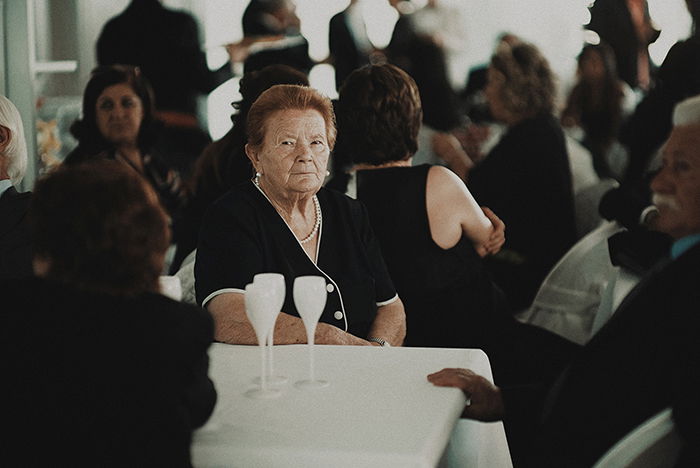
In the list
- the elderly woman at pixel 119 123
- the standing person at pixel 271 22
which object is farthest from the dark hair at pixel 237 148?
the standing person at pixel 271 22

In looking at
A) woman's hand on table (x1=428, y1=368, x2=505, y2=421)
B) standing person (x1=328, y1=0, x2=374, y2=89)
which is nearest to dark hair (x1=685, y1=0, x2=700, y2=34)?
standing person (x1=328, y1=0, x2=374, y2=89)

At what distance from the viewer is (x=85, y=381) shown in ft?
4.50

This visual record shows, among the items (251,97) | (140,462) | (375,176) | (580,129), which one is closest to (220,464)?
(140,462)

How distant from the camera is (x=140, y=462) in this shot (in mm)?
1378

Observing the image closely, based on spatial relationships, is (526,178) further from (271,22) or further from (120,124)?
(271,22)

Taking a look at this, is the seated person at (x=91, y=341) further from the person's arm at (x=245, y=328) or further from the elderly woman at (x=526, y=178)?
the elderly woman at (x=526, y=178)

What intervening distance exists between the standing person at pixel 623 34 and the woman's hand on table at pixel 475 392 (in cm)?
566

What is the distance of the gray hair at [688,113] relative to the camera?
69.9 inches

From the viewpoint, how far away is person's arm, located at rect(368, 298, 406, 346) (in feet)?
8.45

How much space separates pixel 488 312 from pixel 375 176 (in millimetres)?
545

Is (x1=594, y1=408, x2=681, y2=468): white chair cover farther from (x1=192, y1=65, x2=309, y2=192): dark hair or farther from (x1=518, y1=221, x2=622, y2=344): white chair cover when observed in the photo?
(x1=192, y1=65, x2=309, y2=192): dark hair

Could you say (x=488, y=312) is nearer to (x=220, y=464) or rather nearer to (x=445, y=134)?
(x=220, y=464)

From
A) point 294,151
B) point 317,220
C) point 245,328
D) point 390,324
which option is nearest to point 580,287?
point 390,324

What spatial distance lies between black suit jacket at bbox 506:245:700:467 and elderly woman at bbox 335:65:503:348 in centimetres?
113
